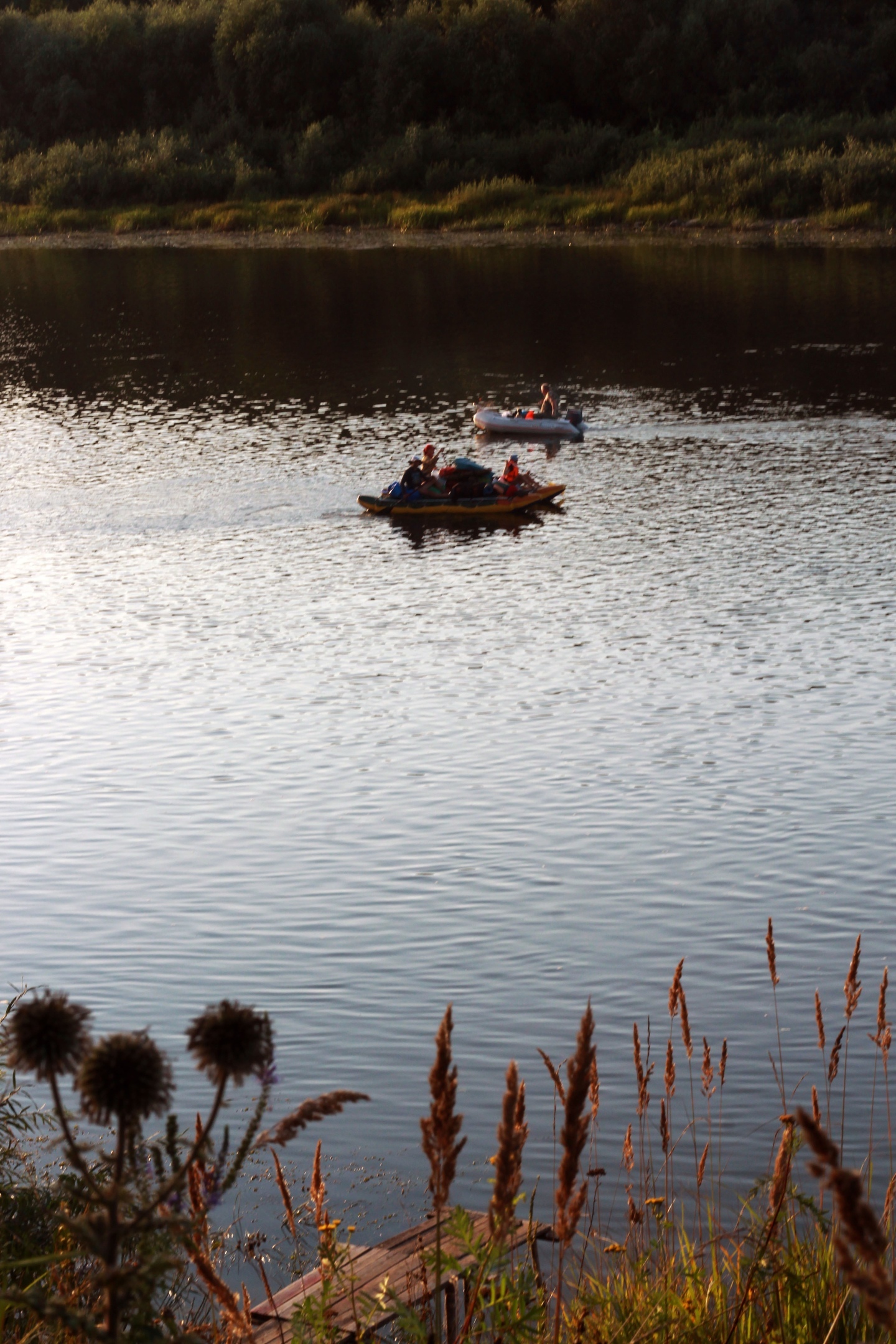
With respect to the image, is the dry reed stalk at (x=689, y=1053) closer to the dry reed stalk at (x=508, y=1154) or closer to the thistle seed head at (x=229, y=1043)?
the dry reed stalk at (x=508, y=1154)

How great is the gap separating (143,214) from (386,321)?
31.6 m

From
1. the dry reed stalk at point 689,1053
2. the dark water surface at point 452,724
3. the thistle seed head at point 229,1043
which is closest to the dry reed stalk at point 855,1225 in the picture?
the thistle seed head at point 229,1043

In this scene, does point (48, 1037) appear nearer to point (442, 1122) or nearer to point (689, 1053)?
point (442, 1122)

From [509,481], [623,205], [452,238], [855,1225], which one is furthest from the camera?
[452,238]

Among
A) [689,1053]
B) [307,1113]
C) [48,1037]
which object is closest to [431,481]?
[689,1053]

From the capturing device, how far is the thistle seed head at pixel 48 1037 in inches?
108

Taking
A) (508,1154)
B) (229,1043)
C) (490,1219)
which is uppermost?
(229,1043)

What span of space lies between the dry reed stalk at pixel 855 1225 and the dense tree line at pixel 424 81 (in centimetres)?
7522

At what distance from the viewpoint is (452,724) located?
19359 mm

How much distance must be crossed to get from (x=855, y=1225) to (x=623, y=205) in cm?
7360

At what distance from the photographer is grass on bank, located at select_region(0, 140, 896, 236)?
219ft

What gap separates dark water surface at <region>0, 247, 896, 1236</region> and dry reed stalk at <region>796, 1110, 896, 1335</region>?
287 inches

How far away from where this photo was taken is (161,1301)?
755 cm

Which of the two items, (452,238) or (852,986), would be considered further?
(452,238)
